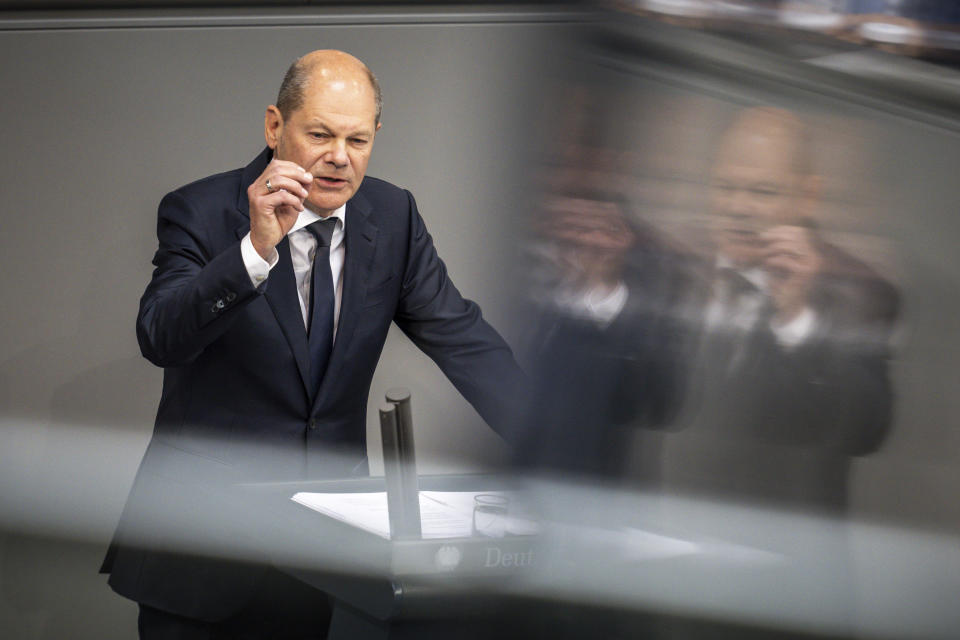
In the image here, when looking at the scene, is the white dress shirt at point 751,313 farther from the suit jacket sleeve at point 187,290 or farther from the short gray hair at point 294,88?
the short gray hair at point 294,88

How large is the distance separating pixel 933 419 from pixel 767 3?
1.34ft

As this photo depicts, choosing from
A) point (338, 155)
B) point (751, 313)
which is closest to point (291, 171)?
point (338, 155)

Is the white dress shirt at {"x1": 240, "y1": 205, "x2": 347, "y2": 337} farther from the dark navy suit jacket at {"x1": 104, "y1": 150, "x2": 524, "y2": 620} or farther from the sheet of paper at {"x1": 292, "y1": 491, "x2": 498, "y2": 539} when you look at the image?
the sheet of paper at {"x1": 292, "y1": 491, "x2": 498, "y2": 539}

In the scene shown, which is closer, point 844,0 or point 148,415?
point 844,0

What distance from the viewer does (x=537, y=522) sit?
1.08 m

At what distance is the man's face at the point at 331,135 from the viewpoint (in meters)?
1.64

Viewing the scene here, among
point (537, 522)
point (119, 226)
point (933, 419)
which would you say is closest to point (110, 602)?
point (119, 226)

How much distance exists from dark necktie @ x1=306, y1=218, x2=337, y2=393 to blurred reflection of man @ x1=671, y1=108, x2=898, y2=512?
33.6 inches

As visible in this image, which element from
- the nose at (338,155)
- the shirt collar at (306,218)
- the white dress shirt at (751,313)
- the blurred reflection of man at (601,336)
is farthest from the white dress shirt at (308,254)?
the white dress shirt at (751,313)

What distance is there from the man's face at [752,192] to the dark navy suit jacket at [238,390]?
82 cm

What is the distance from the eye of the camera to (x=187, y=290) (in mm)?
1516

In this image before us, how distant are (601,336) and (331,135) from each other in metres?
0.79

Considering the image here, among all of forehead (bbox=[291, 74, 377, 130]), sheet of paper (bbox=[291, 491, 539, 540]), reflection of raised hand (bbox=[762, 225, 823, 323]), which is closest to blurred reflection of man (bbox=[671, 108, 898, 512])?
reflection of raised hand (bbox=[762, 225, 823, 323])

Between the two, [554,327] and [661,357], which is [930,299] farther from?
[554,327]
